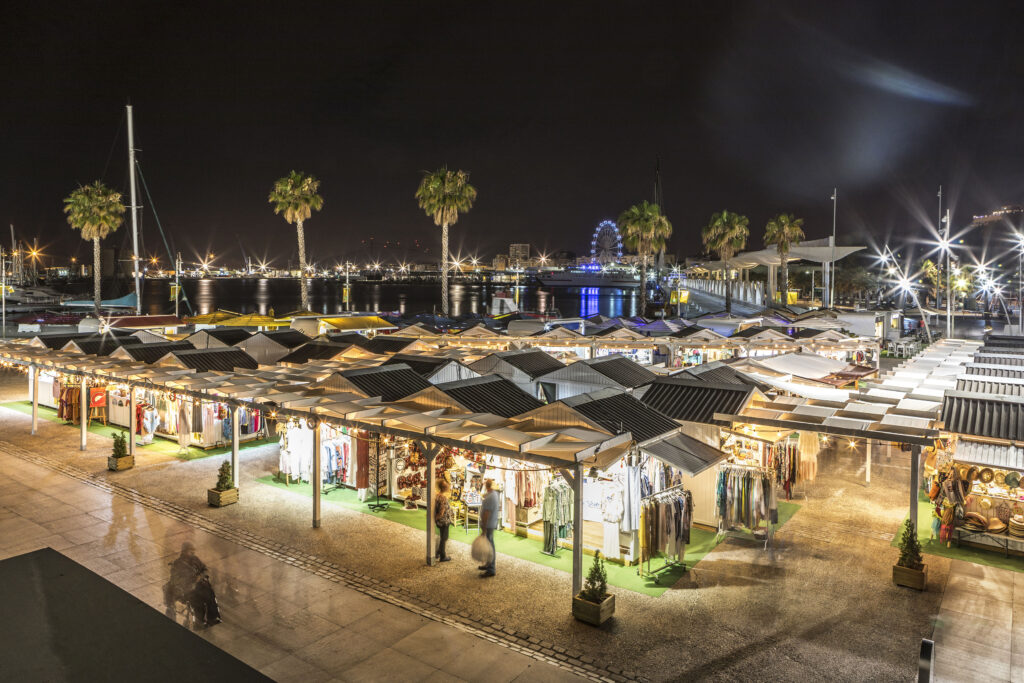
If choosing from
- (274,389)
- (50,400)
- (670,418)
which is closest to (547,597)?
(670,418)

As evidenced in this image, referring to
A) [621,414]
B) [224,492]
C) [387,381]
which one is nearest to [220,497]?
[224,492]

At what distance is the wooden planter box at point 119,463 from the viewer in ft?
43.7

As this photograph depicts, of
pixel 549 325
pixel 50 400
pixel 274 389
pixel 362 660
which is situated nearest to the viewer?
pixel 362 660

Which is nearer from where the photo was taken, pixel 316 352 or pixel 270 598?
pixel 270 598

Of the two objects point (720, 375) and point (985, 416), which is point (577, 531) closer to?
point (985, 416)

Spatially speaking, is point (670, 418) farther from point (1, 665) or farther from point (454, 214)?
point (454, 214)

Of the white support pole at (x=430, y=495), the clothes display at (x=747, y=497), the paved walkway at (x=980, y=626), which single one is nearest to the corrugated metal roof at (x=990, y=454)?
the paved walkway at (x=980, y=626)

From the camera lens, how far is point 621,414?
10.6m

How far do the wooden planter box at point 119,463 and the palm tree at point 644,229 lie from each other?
127ft

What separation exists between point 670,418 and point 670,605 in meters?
4.05

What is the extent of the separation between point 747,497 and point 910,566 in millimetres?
2294

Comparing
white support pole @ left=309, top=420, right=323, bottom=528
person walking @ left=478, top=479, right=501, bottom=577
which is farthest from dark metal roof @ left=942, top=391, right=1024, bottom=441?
white support pole @ left=309, top=420, right=323, bottom=528

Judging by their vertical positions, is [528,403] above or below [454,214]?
below

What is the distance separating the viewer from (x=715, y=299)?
67062 millimetres
